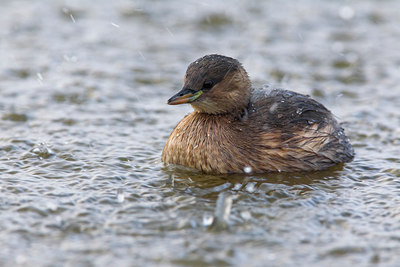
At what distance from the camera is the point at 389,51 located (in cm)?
1238

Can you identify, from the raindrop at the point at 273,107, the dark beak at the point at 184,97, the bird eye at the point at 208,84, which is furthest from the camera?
the raindrop at the point at 273,107

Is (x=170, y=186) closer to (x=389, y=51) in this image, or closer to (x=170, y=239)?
(x=170, y=239)

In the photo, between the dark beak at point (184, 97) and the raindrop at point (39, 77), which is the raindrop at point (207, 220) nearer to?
the dark beak at point (184, 97)

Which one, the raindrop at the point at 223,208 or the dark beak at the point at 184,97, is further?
the dark beak at the point at 184,97

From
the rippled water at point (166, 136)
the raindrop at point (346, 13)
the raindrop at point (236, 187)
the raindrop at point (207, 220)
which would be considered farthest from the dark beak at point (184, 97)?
the raindrop at point (346, 13)

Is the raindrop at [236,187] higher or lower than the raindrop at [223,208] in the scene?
higher

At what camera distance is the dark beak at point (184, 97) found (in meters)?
7.01

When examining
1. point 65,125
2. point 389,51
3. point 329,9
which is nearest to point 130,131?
point 65,125

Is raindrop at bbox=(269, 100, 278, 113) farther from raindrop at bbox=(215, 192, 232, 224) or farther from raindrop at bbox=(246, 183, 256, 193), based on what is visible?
raindrop at bbox=(215, 192, 232, 224)

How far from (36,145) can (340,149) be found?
3.99 meters

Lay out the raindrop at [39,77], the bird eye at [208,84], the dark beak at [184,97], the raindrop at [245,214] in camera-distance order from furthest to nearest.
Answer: the raindrop at [39,77]
the bird eye at [208,84]
the dark beak at [184,97]
the raindrop at [245,214]

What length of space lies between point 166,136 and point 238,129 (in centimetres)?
162

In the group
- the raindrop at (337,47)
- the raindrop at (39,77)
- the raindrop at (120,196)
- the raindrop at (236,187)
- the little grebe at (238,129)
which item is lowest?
the raindrop at (120,196)

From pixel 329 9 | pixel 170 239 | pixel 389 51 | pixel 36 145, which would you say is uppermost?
pixel 329 9
